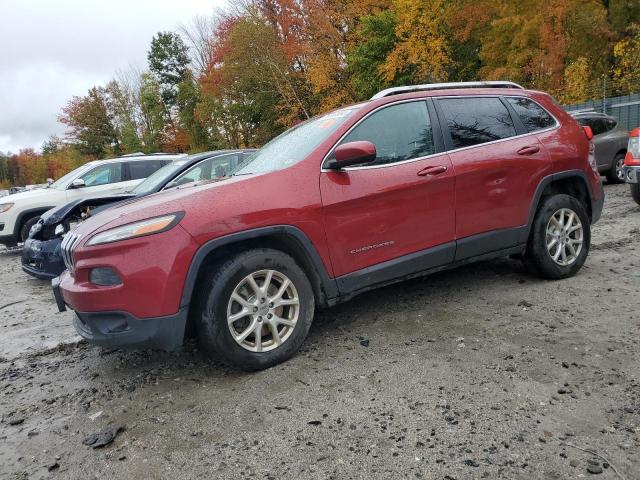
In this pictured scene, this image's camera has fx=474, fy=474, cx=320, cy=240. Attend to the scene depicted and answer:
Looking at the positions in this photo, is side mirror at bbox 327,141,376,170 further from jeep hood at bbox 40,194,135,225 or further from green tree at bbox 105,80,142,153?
green tree at bbox 105,80,142,153

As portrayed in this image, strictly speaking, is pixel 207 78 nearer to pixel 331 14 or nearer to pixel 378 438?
pixel 331 14

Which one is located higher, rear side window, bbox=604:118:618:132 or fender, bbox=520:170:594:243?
rear side window, bbox=604:118:618:132

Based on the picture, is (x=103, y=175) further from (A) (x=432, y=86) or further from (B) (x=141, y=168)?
(A) (x=432, y=86)

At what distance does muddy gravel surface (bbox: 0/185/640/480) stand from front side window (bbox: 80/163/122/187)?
6.27 meters

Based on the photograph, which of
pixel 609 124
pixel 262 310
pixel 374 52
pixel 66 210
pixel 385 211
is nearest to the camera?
pixel 262 310

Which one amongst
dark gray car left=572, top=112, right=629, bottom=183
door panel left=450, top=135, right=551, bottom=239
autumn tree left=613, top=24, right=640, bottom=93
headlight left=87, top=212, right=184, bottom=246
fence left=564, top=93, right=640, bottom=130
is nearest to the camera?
headlight left=87, top=212, right=184, bottom=246

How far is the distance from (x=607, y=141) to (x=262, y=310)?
35.1ft

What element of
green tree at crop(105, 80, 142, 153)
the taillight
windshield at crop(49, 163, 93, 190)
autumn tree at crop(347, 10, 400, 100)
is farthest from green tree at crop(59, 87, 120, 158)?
the taillight

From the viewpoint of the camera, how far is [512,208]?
4133mm

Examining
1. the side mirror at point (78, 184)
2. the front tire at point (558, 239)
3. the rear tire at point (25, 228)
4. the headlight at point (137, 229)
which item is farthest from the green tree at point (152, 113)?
the headlight at point (137, 229)

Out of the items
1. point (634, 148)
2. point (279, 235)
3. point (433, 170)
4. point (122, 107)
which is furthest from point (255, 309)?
point (122, 107)

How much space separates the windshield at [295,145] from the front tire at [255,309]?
0.76 meters

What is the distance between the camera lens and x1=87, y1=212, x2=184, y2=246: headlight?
2.88 m

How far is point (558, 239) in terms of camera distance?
441cm
